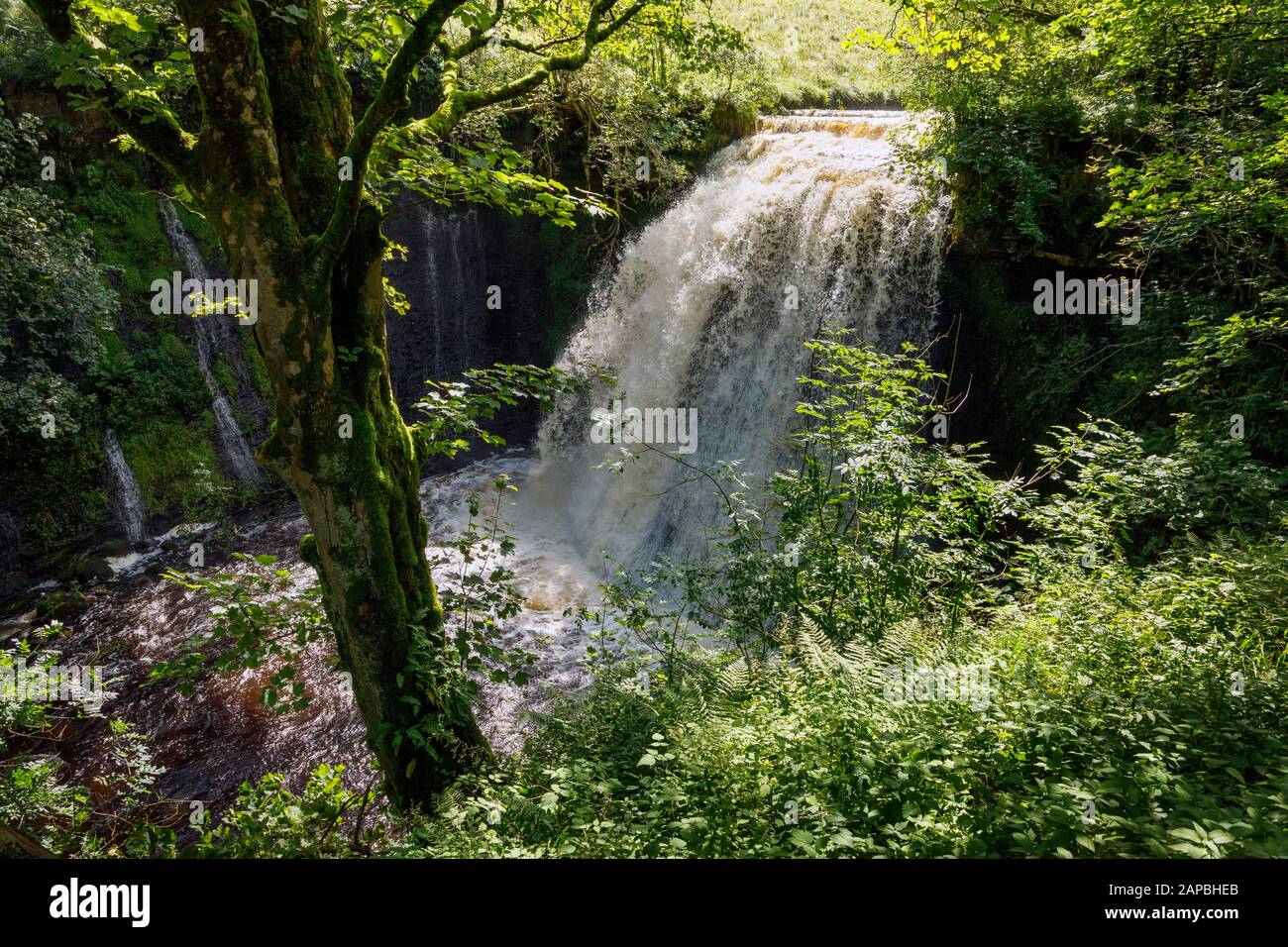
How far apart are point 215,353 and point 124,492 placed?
125 inches

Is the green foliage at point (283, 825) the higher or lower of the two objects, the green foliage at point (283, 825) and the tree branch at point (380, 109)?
the lower

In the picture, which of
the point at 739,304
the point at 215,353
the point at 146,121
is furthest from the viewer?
the point at 215,353

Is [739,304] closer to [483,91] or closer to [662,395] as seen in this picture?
[662,395]

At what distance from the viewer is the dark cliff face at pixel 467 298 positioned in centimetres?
1484

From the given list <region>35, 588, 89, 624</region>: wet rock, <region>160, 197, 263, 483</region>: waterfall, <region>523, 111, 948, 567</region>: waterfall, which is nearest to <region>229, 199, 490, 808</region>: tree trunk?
<region>523, 111, 948, 567</region>: waterfall

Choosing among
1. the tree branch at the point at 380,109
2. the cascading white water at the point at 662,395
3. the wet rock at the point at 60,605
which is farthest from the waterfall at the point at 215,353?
the tree branch at the point at 380,109

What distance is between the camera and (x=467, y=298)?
608 inches

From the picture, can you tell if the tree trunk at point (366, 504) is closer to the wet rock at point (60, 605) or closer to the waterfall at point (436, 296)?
the wet rock at point (60, 605)

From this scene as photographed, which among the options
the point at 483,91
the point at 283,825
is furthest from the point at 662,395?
the point at 283,825

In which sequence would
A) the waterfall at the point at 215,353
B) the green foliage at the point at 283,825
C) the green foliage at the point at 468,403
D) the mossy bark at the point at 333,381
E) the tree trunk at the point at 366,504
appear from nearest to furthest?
the mossy bark at the point at 333,381, the green foliage at the point at 283,825, the tree trunk at the point at 366,504, the green foliage at the point at 468,403, the waterfall at the point at 215,353

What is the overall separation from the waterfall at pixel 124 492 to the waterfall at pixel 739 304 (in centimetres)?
689

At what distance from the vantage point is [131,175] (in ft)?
40.3

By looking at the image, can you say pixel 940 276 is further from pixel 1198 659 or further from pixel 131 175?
pixel 131 175
